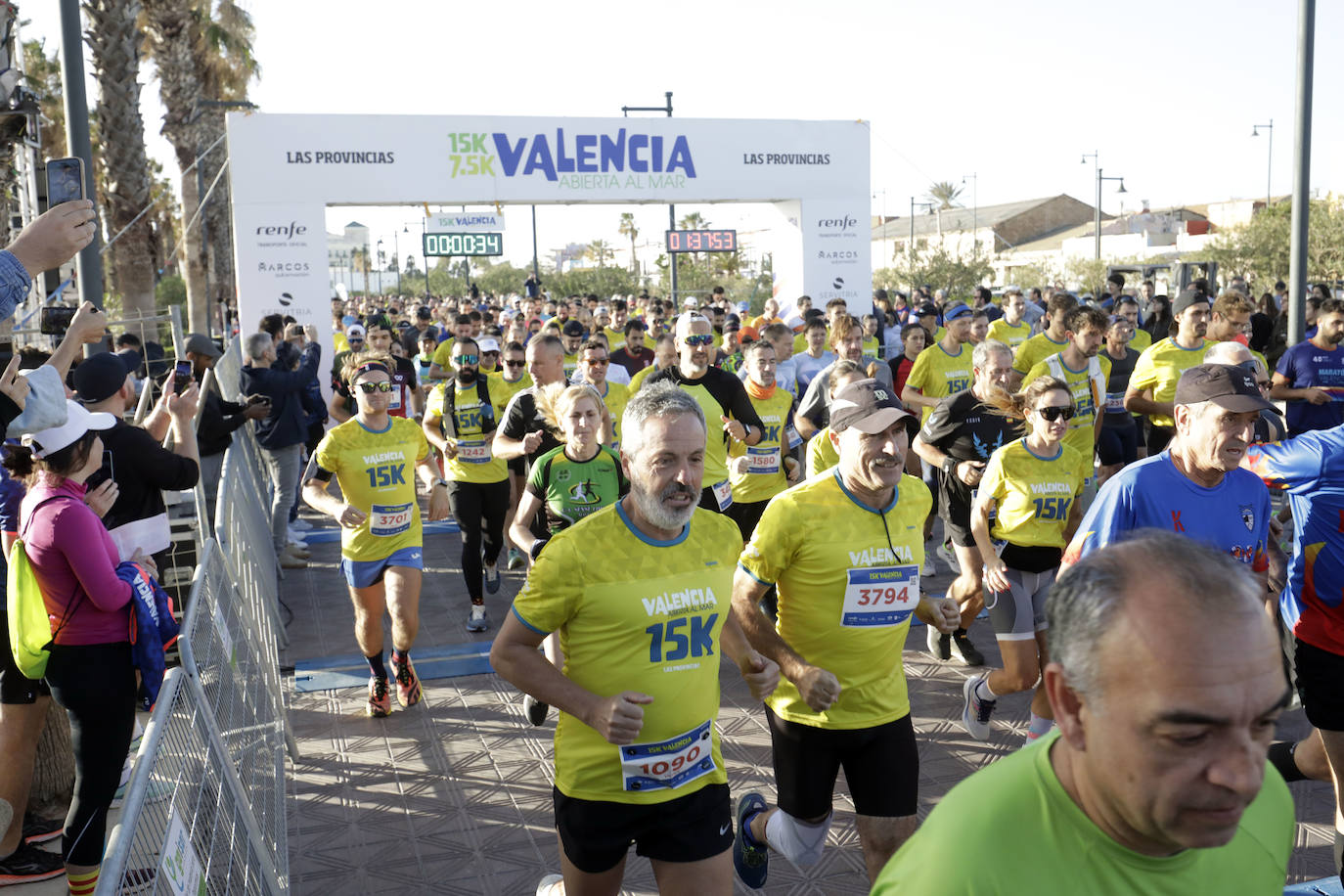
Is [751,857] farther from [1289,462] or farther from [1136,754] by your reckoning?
[1136,754]

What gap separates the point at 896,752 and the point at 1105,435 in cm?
657

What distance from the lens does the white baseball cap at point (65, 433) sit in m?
4.08

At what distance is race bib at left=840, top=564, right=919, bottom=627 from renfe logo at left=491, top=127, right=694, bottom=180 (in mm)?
14895

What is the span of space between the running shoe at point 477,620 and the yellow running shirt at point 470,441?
98 centimetres

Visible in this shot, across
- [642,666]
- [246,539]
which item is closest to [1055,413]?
[642,666]

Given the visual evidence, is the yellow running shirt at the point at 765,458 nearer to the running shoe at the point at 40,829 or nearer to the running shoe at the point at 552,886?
the running shoe at the point at 552,886

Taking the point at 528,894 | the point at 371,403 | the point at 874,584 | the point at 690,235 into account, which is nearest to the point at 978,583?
the point at 874,584

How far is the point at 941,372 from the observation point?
912 cm

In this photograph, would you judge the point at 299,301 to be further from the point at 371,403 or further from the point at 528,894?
the point at 528,894

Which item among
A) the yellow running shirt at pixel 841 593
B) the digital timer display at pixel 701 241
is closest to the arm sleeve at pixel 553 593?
the yellow running shirt at pixel 841 593

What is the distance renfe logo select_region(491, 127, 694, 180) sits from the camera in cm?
1761

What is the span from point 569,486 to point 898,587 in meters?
2.37

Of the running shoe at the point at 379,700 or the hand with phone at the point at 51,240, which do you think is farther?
the running shoe at the point at 379,700

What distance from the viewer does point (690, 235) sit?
25266mm
